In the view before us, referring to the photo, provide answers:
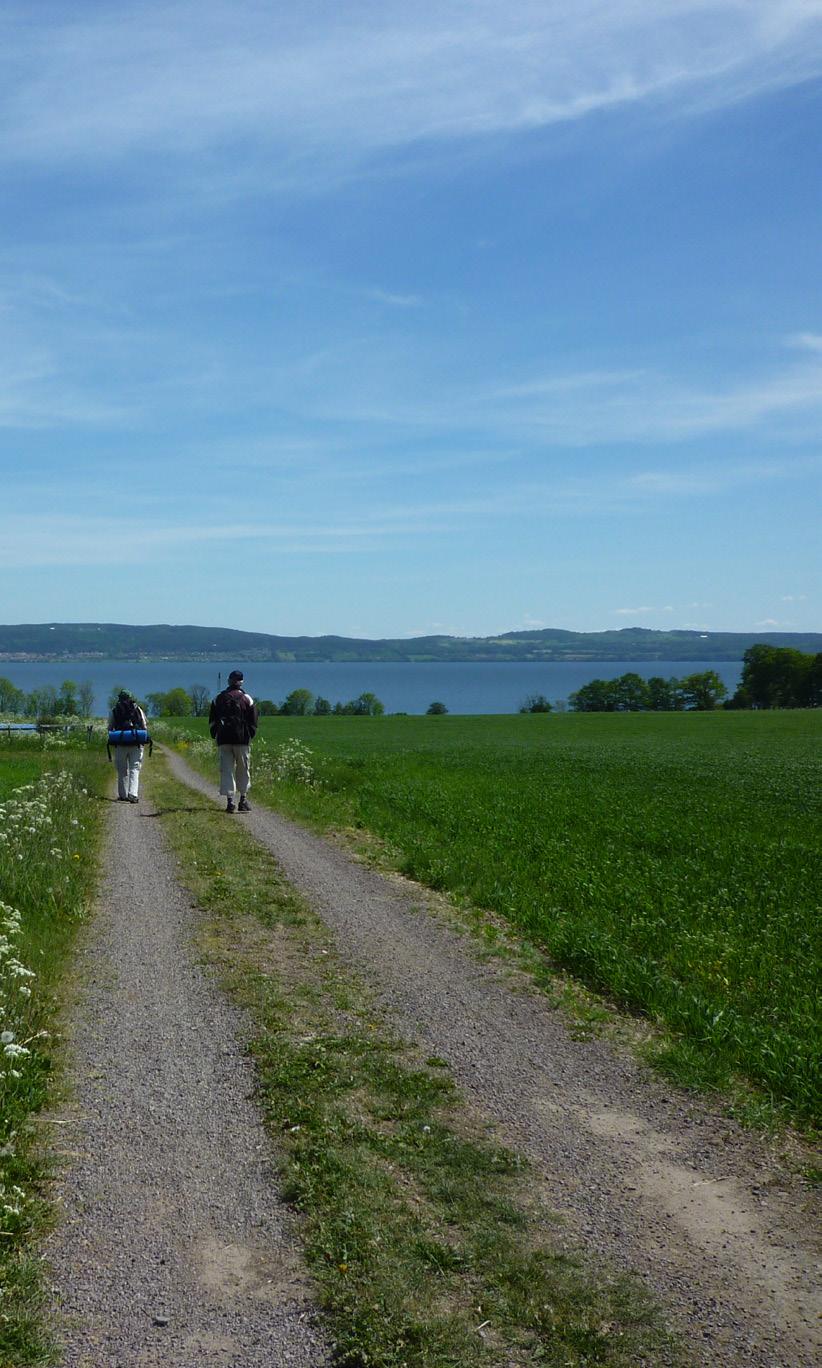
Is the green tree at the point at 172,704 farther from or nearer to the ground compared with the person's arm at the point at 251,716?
nearer to the ground

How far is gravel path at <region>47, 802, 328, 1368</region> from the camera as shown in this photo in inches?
152

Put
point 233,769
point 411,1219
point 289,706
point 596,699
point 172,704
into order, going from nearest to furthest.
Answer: point 411,1219 < point 233,769 < point 172,704 < point 289,706 < point 596,699

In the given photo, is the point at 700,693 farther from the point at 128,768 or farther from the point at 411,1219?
the point at 411,1219

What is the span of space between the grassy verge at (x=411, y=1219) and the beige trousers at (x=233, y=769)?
11961 millimetres

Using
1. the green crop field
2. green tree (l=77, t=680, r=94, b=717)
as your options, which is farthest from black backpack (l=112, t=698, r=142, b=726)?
green tree (l=77, t=680, r=94, b=717)

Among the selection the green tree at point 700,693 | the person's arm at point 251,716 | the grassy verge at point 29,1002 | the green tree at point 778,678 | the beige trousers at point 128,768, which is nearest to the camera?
the grassy verge at point 29,1002

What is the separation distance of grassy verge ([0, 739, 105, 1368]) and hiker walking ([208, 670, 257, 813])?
281cm

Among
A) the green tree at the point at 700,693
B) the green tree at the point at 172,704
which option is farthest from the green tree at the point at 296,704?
the green tree at the point at 700,693

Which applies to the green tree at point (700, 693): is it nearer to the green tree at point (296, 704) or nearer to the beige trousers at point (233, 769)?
the green tree at point (296, 704)

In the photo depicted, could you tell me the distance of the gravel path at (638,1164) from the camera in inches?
163

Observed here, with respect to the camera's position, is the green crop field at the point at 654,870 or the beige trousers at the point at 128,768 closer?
the green crop field at the point at 654,870

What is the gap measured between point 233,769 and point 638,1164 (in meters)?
15.9

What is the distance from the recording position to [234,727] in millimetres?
19484

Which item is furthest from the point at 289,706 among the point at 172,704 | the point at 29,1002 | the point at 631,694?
the point at 29,1002
